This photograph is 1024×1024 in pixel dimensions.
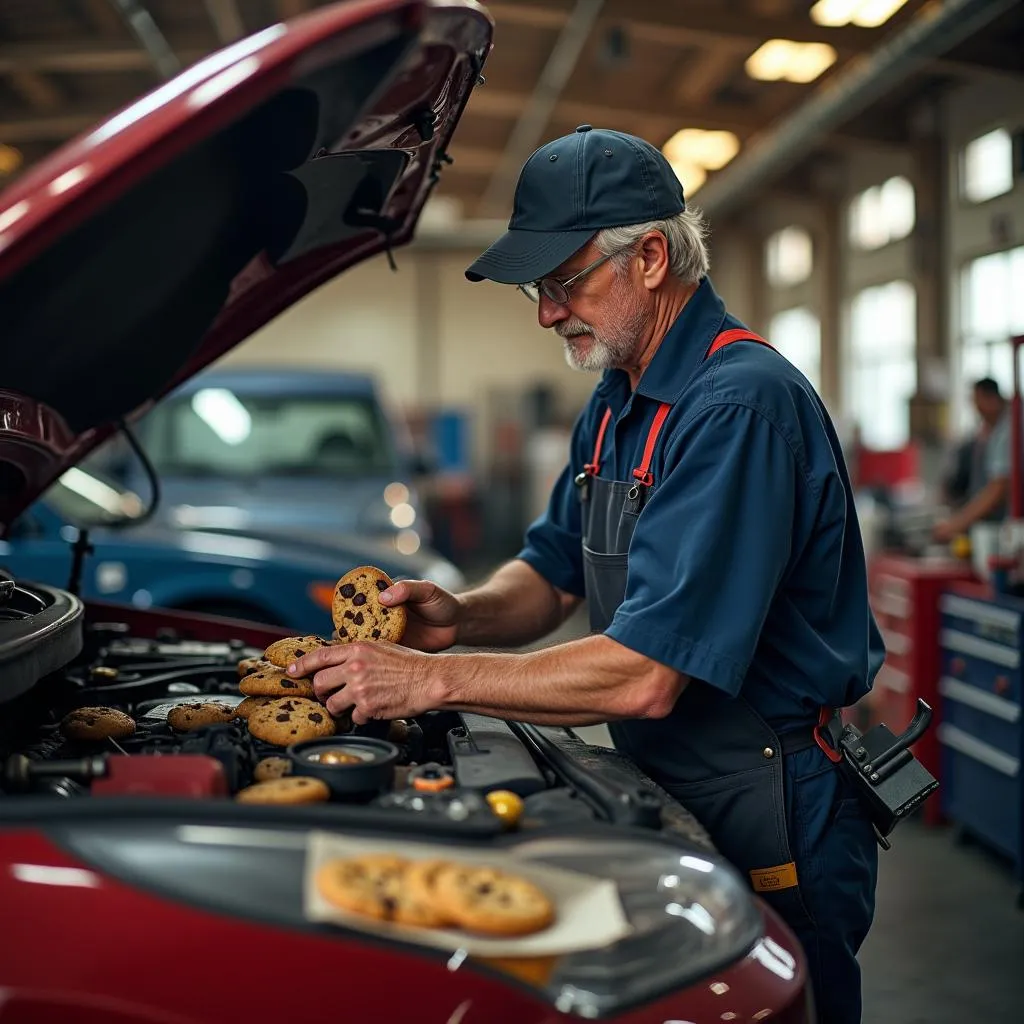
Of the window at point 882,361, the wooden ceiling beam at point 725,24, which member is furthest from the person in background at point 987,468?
the window at point 882,361

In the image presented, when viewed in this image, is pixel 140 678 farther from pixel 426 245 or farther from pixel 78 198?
pixel 426 245

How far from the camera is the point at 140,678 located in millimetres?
1947

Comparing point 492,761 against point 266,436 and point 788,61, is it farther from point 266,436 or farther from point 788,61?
point 788,61

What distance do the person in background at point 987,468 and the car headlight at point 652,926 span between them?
467cm

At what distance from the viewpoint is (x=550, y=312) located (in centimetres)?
170

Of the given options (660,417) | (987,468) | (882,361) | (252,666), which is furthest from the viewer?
(882,361)

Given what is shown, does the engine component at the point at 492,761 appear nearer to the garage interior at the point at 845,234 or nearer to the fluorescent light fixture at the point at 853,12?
the garage interior at the point at 845,234

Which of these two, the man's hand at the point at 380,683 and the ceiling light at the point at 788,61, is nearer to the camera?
the man's hand at the point at 380,683

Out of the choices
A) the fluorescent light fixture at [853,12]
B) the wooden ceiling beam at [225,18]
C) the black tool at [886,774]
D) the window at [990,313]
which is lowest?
the black tool at [886,774]

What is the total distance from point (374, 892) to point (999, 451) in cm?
528

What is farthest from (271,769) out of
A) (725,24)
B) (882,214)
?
(882,214)

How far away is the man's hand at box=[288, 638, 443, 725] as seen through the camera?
143cm

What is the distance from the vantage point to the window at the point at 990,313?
A: 27.8 ft

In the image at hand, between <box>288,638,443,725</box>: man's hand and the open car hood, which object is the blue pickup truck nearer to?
the open car hood
